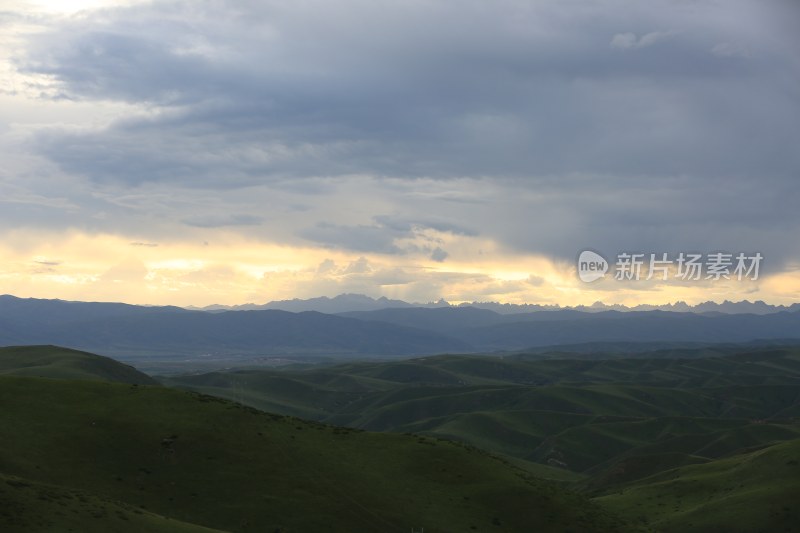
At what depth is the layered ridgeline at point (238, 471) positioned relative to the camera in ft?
226

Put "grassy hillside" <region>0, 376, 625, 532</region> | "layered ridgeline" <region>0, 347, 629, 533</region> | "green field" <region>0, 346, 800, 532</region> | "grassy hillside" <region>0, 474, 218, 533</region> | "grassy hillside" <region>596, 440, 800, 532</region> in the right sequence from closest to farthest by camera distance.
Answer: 1. "grassy hillside" <region>0, 474, 218, 533</region>
2. "green field" <region>0, 346, 800, 532</region>
3. "layered ridgeline" <region>0, 347, 629, 533</region>
4. "grassy hillside" <region>0, 376, 625, 532</region>
5. "grassy hillside" <region>596, 440, 800, 532</region>

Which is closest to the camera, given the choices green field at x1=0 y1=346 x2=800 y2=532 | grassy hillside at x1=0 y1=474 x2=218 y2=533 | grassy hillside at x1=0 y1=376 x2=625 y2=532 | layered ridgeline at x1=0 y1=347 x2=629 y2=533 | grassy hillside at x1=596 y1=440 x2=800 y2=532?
grassy hillside at x1=0 y1=474 x2=218 y2=533

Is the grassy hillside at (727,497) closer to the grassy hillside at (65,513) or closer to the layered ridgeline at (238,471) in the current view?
the layered ridgeline at (238,471)

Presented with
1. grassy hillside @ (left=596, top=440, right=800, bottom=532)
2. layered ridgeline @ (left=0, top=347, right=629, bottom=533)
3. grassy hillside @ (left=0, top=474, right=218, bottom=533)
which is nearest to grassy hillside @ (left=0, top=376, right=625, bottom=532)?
layered ridgeline @ (left=0, top=347, right=629, bottom=533)

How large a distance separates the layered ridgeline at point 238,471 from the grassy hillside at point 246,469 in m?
0.17

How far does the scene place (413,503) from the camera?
77125 millimetres

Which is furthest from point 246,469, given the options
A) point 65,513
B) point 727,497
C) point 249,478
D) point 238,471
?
point 727,497

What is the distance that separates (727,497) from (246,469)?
6570 centimetres

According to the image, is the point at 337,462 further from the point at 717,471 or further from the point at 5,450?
the point at 717,471

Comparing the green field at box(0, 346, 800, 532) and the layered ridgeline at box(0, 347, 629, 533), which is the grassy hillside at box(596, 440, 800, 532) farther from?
the layered ridgeline at box(0, 347, 629, 533)

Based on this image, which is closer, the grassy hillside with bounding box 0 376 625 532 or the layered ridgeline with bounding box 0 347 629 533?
the layered ridgeline with bounding box 0 347 629 533

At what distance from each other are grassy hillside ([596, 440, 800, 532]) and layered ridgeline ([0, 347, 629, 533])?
803 inches

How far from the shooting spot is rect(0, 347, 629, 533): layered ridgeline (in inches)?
2714

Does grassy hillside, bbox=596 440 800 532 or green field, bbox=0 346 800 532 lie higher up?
green field, bbox=0 346 800 532
